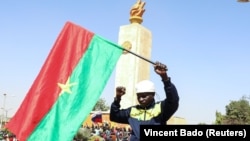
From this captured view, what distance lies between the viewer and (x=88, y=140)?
1791 centimetres

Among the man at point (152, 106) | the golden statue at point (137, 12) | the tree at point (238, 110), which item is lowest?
the man at point (152, 106)

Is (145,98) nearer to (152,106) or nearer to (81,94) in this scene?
(152,106)

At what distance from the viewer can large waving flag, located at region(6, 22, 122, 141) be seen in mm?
4809

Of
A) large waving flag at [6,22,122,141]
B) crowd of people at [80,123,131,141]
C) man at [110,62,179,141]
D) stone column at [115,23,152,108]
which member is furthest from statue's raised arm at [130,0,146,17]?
man at [110,62,179,141]

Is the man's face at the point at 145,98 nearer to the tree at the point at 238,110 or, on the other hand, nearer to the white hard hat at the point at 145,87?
the white hard hat at the point at 145,87

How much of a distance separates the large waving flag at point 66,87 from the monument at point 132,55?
53.3ft

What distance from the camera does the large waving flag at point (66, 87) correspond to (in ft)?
15.8

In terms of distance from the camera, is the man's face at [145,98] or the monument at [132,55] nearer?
the man's face at [145,98]

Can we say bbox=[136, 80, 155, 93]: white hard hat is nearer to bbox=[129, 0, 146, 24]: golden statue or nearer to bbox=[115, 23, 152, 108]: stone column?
bbox=[115, 23, 152, 108]: stone column

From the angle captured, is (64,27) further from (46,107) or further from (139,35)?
(139,35)

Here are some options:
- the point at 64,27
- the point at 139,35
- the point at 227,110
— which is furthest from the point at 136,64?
the point at 227,110

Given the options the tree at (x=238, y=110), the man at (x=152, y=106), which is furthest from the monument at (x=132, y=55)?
the tree at (x=238, y=110)

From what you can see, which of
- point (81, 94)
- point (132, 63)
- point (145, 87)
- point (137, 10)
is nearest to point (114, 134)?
point (132, 63)

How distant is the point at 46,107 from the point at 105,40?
1089mm
